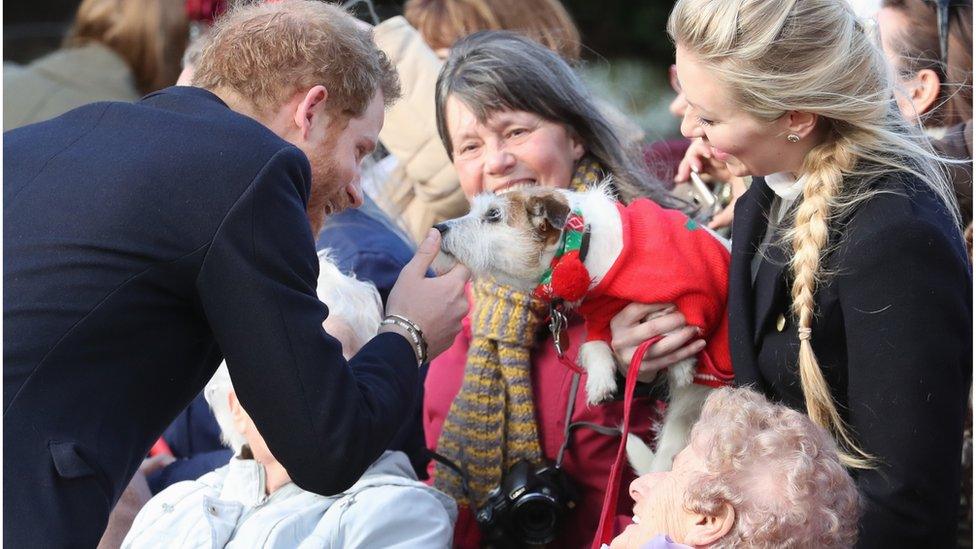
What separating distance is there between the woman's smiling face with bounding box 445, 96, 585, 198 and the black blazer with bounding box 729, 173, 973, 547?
1102mm

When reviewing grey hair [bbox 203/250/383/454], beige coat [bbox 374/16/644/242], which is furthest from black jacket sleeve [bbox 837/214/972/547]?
beige coat [bbox 374/16/644/242]

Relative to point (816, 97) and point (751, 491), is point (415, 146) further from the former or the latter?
point (751, 491)

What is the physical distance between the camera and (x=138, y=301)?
6.52 feet

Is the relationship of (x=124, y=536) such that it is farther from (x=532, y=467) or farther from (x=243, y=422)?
(x=532, y=467)

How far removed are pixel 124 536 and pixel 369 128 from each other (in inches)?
57.7

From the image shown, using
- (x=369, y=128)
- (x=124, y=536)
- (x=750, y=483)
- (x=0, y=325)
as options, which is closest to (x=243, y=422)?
(x=124, y=536)

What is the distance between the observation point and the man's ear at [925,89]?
3318mm

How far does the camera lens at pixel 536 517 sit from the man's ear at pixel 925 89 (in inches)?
61.1

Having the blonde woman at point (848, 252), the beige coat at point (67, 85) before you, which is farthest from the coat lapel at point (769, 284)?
the beige coat at point (67, 85)

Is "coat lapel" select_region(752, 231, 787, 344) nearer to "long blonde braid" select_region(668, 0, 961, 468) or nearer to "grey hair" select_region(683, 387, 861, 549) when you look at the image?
"long blonde braid" select_region(668, 0, 961, 468)

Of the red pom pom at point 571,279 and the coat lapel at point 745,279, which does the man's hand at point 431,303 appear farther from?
the coat lapel at point 745,279

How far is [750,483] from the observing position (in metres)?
2.04

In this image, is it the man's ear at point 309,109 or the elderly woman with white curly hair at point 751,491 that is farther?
the man's ear at point 309,109

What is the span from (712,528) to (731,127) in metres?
0.93
